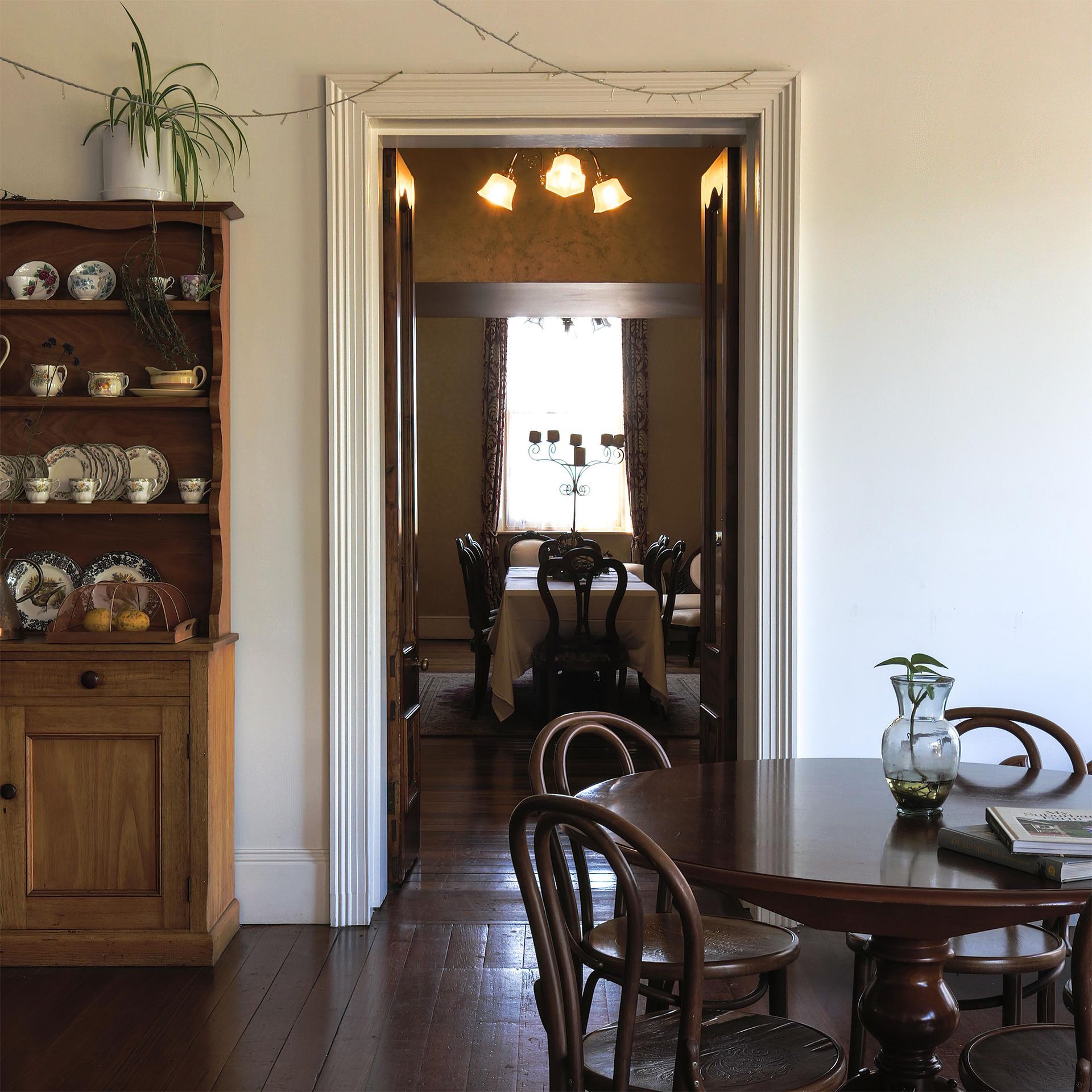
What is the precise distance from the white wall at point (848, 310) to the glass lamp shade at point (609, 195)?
2914 mm

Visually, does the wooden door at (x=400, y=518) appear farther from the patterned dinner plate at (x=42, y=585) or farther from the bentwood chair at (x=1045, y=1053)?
the bentwood chair at (x=1045, y=1053)

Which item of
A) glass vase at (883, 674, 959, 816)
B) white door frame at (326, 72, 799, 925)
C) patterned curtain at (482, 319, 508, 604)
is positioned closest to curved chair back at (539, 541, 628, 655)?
white door frame at (326, 72, 799, 925)

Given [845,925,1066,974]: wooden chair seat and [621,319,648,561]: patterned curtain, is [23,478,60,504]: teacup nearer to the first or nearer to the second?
[845,925,1066,974]: wooden chair seat

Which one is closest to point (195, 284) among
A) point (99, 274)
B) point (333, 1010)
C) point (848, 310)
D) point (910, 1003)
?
point (99, 274)

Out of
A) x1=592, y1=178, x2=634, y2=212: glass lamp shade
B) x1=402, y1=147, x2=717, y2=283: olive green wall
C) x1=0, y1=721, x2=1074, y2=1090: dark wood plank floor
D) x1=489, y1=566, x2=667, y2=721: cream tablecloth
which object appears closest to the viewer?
x1=0, y1=721, x2=1074, y2=1090: dark wood plank floor

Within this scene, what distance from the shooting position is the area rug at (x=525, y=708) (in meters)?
6.50

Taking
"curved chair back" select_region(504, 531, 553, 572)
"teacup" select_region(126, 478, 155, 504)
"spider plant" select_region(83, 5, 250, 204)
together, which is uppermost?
"spider plant" select_region(83, 5, 250, 204)

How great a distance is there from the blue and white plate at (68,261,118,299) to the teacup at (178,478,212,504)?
64 cm

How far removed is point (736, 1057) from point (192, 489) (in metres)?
2.38

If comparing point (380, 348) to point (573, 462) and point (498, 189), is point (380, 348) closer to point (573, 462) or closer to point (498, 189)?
point (498, 189)

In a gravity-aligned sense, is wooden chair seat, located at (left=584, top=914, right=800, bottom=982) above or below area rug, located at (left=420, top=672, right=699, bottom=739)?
above

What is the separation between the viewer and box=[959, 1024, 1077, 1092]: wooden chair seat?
1672mm

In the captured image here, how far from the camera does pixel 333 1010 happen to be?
2.83 metres

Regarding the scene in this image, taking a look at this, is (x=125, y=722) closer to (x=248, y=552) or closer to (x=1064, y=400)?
(x=248, y=552)
